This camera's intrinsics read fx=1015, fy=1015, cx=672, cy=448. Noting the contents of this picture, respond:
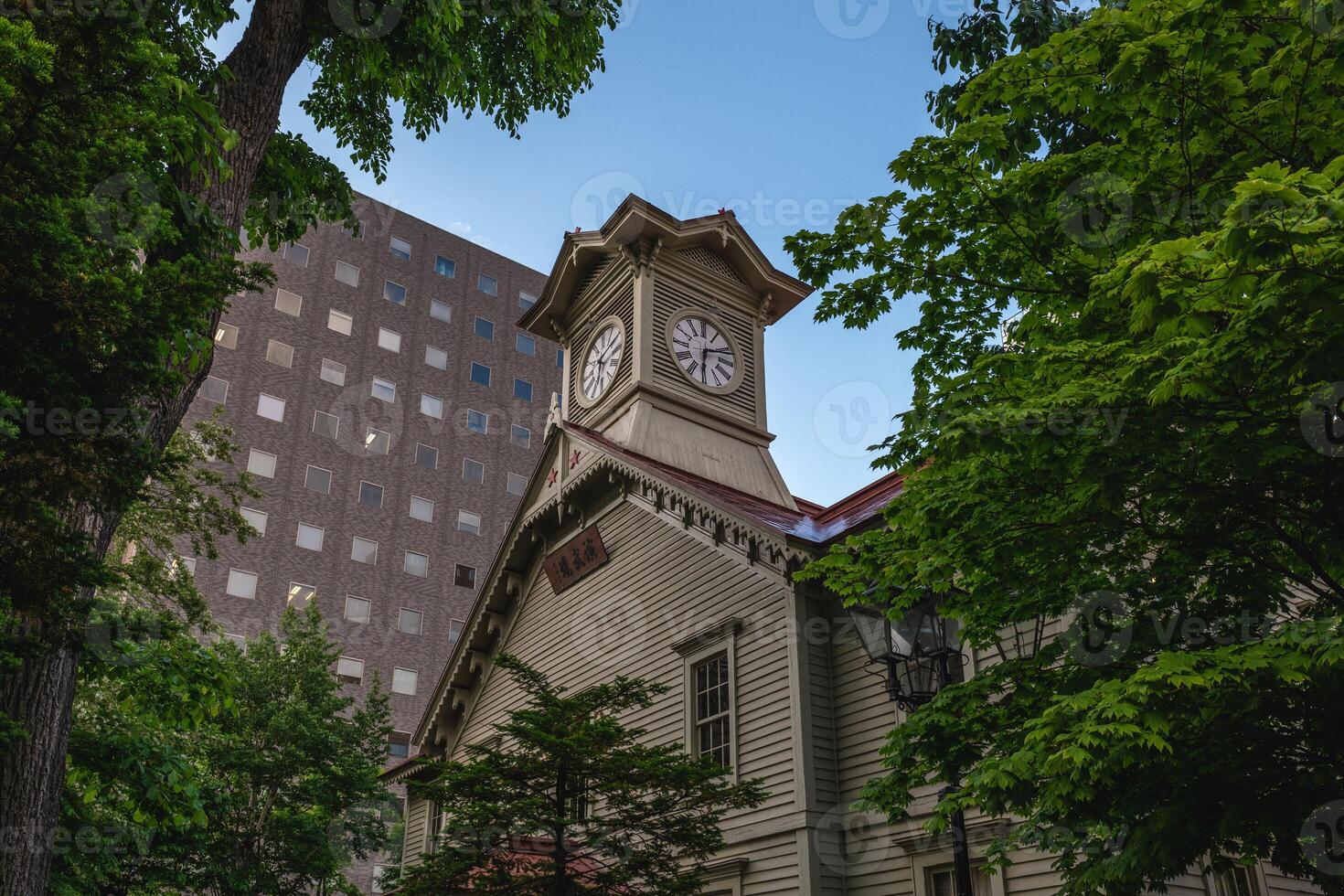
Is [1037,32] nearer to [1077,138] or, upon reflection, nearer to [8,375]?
[1077,138]

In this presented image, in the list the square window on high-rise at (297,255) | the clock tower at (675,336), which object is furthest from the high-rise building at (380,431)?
the clock tower at (675,336)

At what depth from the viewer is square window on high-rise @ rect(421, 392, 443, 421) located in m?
60.3

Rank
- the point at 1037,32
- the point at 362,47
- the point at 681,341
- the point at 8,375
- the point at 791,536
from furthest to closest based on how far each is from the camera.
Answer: the point at 681,341 → the point at 791,536 → the point at 362,47 → the point at 1037,32 → the point at 8,375

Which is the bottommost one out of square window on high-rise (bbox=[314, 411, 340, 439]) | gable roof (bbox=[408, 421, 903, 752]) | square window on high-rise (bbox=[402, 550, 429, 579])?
gable roof (bbox=[408, 421, 903, 752])

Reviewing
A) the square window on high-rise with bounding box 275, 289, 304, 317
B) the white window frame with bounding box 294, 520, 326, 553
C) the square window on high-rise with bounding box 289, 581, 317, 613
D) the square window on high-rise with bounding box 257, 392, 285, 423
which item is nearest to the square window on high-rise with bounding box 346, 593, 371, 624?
the square window on high-rise with bounding box 289, 581, 317, 613

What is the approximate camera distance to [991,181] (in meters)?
8.94

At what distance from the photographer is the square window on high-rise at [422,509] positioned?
5756cm

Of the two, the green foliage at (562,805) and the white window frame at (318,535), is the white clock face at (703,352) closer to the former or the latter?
the green foliage at (562,805)

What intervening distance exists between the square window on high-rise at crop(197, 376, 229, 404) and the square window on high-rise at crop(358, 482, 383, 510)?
27.4 ft

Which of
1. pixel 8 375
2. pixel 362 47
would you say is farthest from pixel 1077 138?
pixel 8 375

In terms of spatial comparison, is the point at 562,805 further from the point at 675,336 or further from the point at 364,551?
the point at 364,551

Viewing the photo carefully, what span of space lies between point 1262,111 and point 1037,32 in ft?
19.6

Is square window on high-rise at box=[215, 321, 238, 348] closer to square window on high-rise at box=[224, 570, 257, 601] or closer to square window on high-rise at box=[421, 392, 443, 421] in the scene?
square window on high-rise at box=[421, 392, 443, 421]

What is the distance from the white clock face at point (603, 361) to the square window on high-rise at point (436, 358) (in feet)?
129
